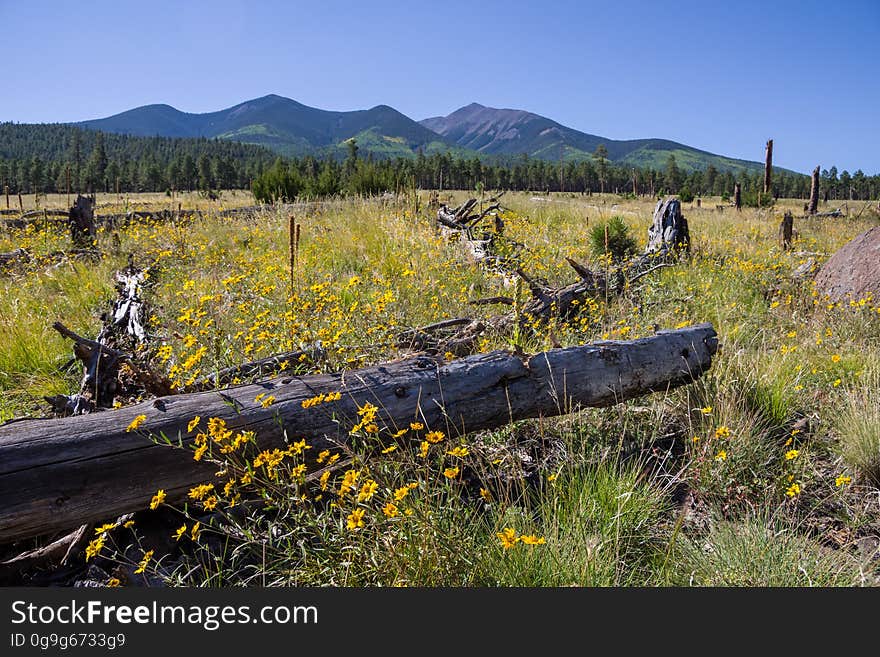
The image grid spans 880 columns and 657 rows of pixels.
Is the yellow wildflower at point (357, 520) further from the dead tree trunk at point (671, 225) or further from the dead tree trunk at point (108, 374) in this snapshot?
the dead tree trunk at point (671, 225)

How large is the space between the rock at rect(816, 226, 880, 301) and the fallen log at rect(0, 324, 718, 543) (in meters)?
3.86

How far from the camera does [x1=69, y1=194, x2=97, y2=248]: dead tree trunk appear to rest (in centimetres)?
879

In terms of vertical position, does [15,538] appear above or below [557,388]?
below

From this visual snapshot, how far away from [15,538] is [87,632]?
503 mm

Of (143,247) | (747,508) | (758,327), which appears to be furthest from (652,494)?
(143,247)

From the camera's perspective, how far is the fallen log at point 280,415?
1.88 m

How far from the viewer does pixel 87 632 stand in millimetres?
1696

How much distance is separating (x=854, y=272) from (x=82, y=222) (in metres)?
11.9

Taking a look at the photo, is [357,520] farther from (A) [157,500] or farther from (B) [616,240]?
(B) [616,240]

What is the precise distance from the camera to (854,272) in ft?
18.6

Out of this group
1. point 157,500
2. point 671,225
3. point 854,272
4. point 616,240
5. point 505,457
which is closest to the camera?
point 157,500

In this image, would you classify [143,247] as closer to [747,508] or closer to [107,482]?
[107,482]

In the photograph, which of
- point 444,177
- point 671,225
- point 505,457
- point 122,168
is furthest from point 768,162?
point 122,168

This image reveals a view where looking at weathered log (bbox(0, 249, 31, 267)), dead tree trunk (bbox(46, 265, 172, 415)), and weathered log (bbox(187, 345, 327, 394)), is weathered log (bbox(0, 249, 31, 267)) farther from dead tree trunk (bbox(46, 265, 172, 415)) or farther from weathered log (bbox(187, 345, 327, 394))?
weathered log (bbox(187, 345, 327, 394))
